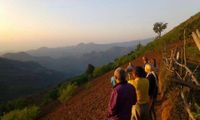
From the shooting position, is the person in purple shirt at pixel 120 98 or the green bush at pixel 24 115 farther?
the green bush at pixel 24 115

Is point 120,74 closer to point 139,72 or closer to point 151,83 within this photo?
point 139,72

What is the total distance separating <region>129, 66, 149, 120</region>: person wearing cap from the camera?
809 cm

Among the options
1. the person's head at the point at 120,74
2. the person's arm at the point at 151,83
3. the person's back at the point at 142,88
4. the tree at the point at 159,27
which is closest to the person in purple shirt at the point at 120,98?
the person's head at the point at 120,74

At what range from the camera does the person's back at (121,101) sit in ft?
22.2

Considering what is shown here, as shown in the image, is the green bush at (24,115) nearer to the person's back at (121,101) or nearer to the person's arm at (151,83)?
the person's arm at (151,83)

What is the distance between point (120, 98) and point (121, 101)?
0.20ft

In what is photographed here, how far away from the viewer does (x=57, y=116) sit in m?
19.9

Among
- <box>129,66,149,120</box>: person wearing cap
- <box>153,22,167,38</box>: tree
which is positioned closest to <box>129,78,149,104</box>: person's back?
<box>129,66,149,120</box>: person wearing cap

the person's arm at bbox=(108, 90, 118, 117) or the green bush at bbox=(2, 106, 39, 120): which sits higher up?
the person's arm at bbox=(108, 90, 118, 117)

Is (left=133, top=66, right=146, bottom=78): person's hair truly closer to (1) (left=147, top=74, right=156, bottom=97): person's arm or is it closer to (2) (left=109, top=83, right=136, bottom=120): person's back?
(2) (left=109, top=83, right=136, bottom=120): person's back

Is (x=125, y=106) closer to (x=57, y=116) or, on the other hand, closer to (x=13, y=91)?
(x=57, y=116)

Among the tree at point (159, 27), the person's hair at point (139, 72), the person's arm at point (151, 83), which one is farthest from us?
the tree at point (159, 27)

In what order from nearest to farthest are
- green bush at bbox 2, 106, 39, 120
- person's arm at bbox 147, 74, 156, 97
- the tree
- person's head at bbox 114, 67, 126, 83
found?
person's head at bbox 114, 67, 126, 83 → person's arm at bbox 147, 74, 156, 97 → green bush at bbox 2, 106, 39, 120 → the tree

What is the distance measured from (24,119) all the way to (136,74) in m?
15.0
